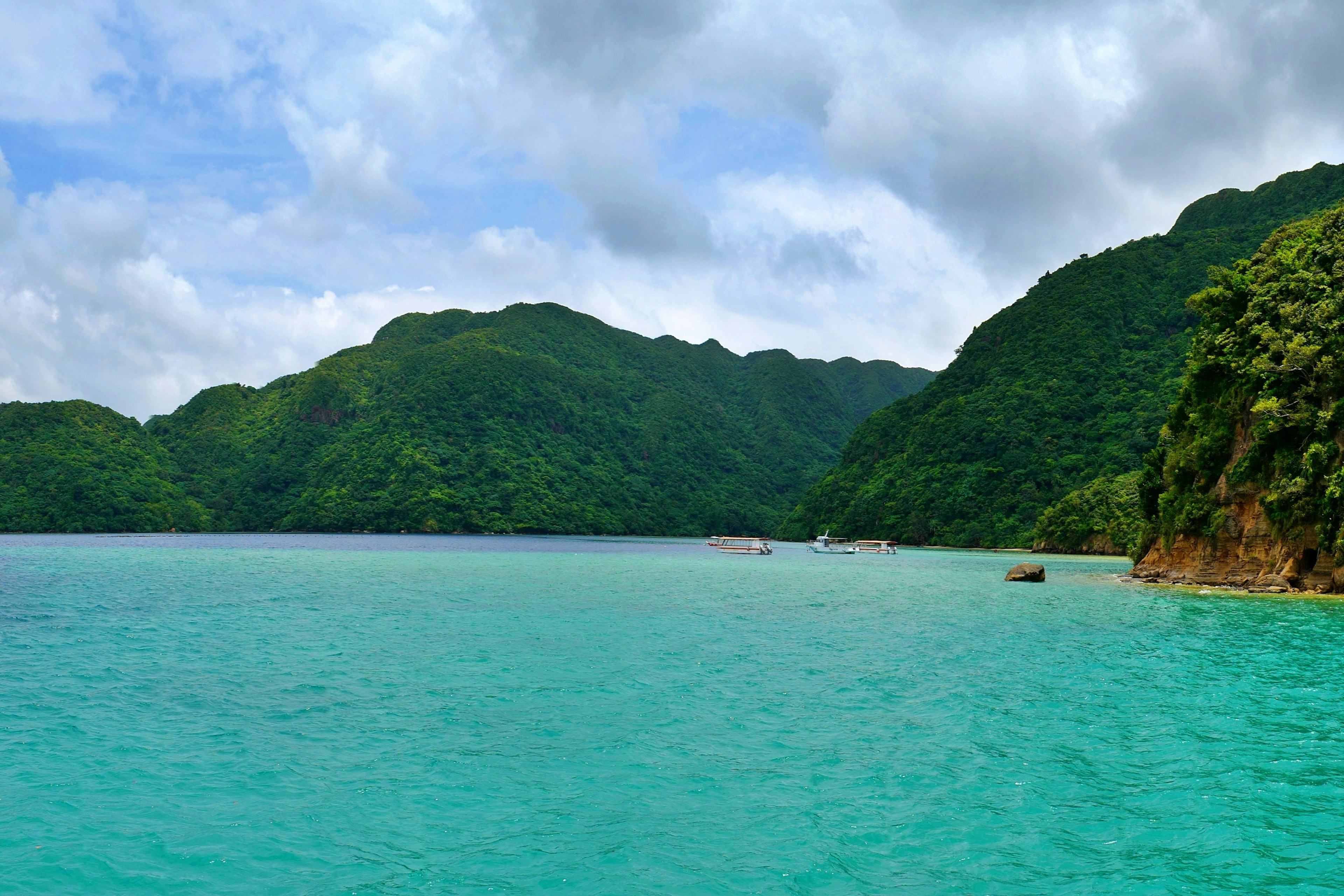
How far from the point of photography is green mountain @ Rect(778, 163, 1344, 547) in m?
118

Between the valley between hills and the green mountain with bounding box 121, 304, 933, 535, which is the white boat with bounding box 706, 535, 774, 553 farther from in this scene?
the green mountain with bounding box 121, 304, 933, 535

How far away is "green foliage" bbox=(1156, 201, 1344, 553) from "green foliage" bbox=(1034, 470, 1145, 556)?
40.8 meters

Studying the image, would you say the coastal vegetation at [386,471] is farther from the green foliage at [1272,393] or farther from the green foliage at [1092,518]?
the green foliage at [1272,393]

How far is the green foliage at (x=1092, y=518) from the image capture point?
95188 millimetres

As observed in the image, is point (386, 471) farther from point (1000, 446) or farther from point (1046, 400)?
point (1046, 400)

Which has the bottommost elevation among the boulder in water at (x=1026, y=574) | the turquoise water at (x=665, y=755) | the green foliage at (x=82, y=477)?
the turquoise water at (x=665, y=755)

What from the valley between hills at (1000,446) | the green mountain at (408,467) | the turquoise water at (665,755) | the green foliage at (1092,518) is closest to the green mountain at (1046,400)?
the valley between hills at (1000,446)

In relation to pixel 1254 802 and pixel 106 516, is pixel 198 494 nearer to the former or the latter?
pixel 106 516

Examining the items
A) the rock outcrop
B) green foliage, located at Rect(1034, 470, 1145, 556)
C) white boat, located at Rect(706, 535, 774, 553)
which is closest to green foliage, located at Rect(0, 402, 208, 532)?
white boat, located at Rect(706, 535, 774, 553)

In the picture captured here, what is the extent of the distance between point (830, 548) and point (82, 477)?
11623cm

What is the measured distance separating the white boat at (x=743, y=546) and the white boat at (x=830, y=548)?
595 centimetres

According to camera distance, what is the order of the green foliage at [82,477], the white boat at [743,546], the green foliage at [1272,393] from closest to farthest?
the green foliage at [1272,393] < the white boat at [743,546] < the green foliage at [82,477]

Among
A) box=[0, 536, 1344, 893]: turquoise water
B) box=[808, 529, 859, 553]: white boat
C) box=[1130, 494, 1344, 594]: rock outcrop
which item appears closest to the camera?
box=[0, 536, 1344, 893]: turquoise water

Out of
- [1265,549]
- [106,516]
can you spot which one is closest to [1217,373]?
[1265,549]
